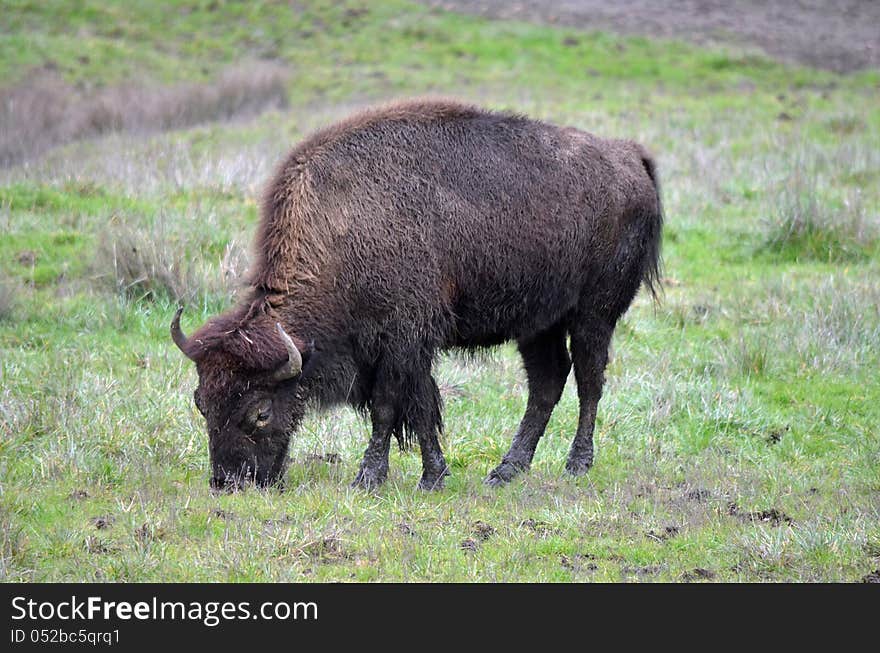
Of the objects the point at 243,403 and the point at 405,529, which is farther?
the point at 243,403

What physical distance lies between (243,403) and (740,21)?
93.2 feet

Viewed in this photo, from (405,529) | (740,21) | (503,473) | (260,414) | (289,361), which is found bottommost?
(503,473)

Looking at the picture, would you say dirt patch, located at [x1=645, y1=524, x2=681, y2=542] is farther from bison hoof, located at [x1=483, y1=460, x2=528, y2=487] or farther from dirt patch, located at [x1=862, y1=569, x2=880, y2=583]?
bison hoof, located at [x1=483, y1=460, x2=528, y2=487]

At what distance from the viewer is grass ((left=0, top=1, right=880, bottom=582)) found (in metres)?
6.00

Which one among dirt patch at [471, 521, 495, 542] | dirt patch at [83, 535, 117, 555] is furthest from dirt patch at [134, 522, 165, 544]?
dirt patch at [471, 521, 495, 542]

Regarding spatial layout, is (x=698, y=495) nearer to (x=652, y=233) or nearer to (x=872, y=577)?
(x=872, y=577)

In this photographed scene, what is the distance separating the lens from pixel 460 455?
8.45 m

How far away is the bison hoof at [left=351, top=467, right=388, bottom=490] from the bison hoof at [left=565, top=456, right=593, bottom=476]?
56.3 inches

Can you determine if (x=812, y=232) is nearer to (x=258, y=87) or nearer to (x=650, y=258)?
(x=650, y=258)

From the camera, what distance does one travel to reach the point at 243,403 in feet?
22.4

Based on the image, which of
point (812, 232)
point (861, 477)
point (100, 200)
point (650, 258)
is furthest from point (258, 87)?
point (861, 477)

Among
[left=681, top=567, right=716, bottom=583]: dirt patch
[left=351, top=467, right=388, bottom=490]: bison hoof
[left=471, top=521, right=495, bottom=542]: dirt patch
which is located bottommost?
[left=351, top=467, right=388, bottom=490]: bison hoof

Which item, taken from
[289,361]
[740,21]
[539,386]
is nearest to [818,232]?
[539,386]

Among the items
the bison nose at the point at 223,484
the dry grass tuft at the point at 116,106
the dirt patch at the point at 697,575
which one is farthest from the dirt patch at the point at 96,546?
the dry grass tuft at the point at 116,106
